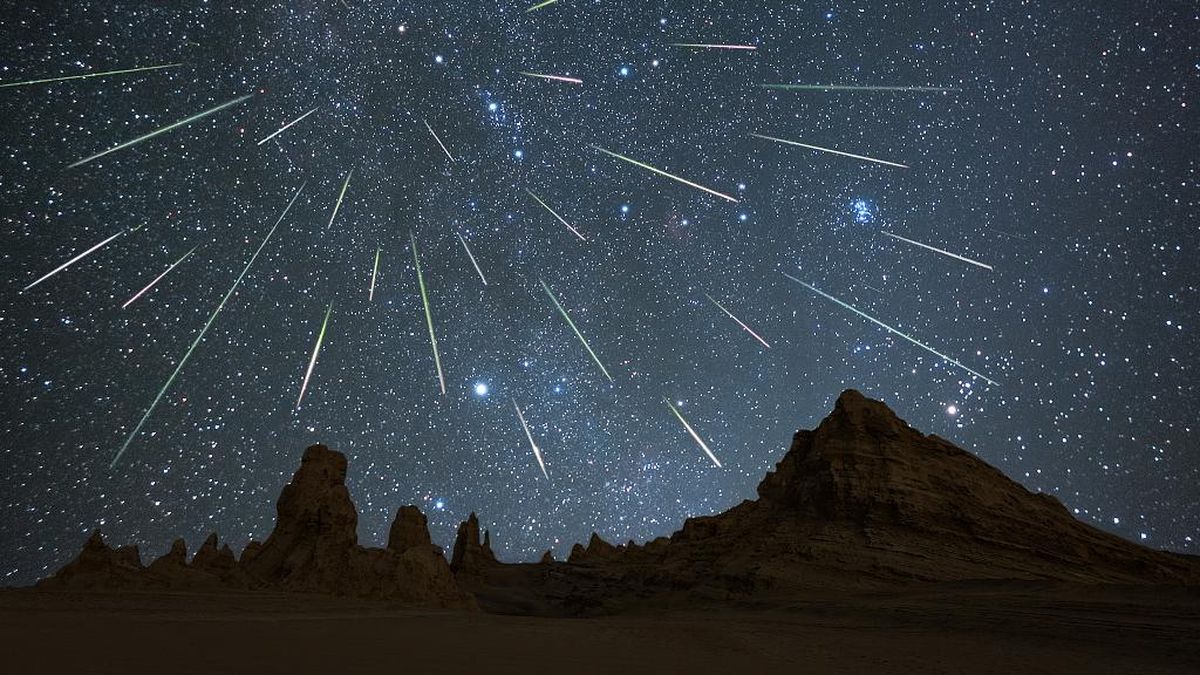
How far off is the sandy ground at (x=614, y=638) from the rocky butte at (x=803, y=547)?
4.34 metres

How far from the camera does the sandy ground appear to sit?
696 cm

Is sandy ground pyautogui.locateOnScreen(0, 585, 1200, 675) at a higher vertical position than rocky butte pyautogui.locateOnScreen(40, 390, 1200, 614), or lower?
lower

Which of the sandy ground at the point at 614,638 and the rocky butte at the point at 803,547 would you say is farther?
the rocky butte at the point at 803,547

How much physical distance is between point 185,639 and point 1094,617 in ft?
66.3

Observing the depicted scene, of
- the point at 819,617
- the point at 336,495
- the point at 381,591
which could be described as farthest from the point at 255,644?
the point at 336,495

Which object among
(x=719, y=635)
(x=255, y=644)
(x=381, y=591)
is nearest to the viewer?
(x=255, y=644)

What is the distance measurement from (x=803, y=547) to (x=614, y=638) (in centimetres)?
2073

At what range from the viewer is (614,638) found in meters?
12.0

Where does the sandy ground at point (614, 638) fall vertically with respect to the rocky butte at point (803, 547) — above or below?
below

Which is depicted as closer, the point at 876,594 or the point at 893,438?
the point at 876,594

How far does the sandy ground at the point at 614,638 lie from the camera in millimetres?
6961

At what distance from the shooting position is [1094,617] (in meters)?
14.1

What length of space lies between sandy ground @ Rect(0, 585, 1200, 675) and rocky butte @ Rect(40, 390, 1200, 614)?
4338mm

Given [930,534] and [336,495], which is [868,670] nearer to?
[930,534]
